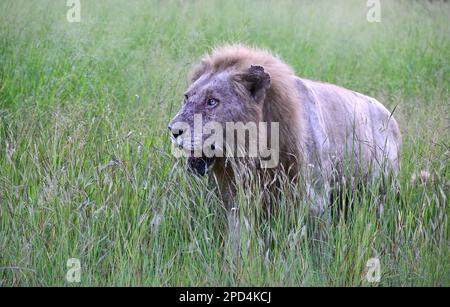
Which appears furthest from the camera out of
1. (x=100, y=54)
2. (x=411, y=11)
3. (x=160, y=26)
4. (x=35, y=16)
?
(x=411, y=11)

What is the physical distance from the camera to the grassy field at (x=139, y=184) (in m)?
5.12

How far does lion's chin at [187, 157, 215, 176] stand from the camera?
5.60 meters

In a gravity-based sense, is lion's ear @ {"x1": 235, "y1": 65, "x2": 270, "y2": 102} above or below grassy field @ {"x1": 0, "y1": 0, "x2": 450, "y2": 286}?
above

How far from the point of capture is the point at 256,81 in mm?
5711

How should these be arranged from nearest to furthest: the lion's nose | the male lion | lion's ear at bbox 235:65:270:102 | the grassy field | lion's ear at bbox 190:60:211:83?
the grassy field < the lion's nose < the male lion < lion's ear at bbox 235:65:270:102 < lion's ear at bbox 190:60:211:83

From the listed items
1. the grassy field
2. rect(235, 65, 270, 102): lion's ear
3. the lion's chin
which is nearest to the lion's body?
rect(235, 65, 270, 102): lion's ear

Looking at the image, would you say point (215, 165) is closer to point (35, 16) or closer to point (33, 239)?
point (33, 239)

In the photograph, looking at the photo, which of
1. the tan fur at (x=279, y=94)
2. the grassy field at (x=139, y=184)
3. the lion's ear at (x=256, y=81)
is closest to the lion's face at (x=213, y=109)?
the lion's ear at (x=256, y=81)

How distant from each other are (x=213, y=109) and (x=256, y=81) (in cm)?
41

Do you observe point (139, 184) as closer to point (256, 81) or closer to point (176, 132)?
point (176, 132)

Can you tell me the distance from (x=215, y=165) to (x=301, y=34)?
5.58m

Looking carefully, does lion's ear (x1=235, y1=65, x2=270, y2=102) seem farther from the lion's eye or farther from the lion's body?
the lion's eye
